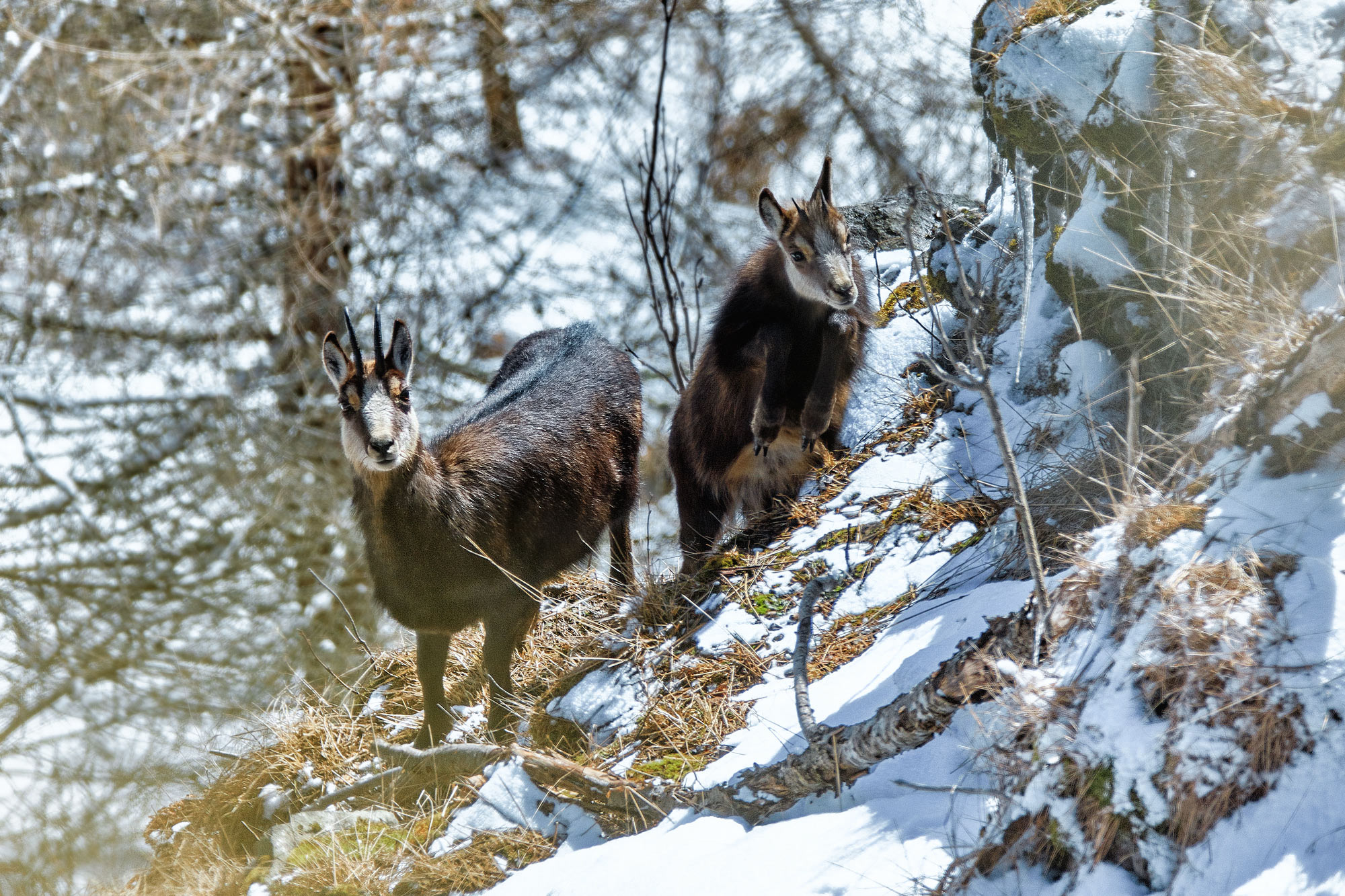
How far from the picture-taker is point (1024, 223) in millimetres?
4699

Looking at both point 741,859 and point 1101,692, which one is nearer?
point 1101,692

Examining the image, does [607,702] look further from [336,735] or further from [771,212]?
[771,212]

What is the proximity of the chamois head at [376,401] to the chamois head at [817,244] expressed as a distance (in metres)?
1.81

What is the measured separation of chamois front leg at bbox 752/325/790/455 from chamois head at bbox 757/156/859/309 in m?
0.26

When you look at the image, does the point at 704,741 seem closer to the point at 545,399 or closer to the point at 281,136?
the point at 545,399

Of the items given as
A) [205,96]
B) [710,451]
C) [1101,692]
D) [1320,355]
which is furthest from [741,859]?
[205,96]

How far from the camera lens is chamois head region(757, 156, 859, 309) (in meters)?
4.57

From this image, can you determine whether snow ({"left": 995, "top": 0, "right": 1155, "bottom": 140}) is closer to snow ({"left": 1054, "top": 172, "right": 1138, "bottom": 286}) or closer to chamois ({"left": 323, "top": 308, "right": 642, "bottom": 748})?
snow ({"left": 1054, "top": 172, "right": 1138, "bottom": 286})

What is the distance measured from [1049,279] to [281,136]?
402 inches

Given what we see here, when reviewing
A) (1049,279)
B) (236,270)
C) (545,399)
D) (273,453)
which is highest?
(236,270)

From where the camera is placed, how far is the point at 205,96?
11531 millimetres

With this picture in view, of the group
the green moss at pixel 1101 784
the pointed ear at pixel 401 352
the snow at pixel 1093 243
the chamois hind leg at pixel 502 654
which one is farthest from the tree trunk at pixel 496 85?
the green moss at pixel 1101 784

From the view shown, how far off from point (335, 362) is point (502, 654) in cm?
152

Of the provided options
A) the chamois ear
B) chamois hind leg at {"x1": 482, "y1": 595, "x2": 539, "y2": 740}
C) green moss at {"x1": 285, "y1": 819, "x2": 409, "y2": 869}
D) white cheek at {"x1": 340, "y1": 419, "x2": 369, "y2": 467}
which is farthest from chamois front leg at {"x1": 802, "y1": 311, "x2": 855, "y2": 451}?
green moss at {"x1": 285, "y1": 819, "x2": 409, "y2": 869}
